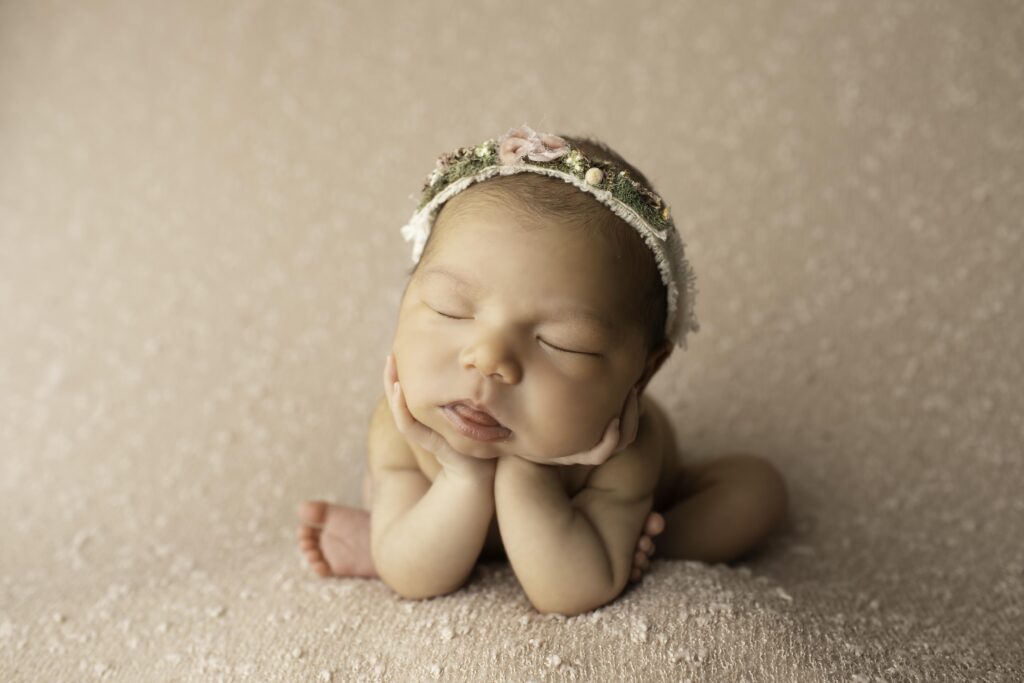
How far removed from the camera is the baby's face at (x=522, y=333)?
3.52 feet

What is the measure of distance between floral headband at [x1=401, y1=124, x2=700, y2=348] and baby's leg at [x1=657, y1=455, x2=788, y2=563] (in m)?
0.28

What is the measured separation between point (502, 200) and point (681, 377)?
2.67 feet

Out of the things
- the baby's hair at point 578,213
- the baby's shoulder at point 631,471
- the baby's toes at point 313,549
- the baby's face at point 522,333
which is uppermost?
the baby's hair at point 578,213

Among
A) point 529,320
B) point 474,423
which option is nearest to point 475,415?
point 474,423

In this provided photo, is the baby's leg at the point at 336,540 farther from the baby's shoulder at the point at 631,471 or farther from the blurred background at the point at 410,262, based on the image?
the baby's shoulder at the point at 631,471

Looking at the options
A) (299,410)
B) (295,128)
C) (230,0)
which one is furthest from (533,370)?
(230,0)

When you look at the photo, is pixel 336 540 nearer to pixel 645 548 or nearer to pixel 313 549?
pixel 313 549

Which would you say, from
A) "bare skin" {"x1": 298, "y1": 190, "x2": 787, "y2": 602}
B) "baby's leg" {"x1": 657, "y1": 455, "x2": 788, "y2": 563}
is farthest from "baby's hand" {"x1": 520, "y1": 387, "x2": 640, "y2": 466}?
"baby's leg" {"x1": 657, "y1": 455, "x2": 788, "y2": 563}

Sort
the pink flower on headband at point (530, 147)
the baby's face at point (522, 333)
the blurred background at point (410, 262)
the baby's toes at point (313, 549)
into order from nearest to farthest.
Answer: the baby's face at point (522, 333) → the pink flower on headband at point (530, 147) → the baby's toes at point (313, 549) → the blurred background at point (410, 262)

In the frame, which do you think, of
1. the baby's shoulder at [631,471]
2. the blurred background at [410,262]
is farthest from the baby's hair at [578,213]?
the blurred background at [410,262]

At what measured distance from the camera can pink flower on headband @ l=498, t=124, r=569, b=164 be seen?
1.17 meters

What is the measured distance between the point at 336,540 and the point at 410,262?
78cm

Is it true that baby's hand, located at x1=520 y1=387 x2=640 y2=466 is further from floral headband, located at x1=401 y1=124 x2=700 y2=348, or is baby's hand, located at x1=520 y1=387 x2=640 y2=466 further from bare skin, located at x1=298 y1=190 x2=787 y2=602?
floral headband, located at x1=401 y1=124 x2=700 y2=348

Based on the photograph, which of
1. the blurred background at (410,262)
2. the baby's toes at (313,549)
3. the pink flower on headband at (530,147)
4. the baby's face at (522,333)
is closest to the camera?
the baby's face at (522,333)
